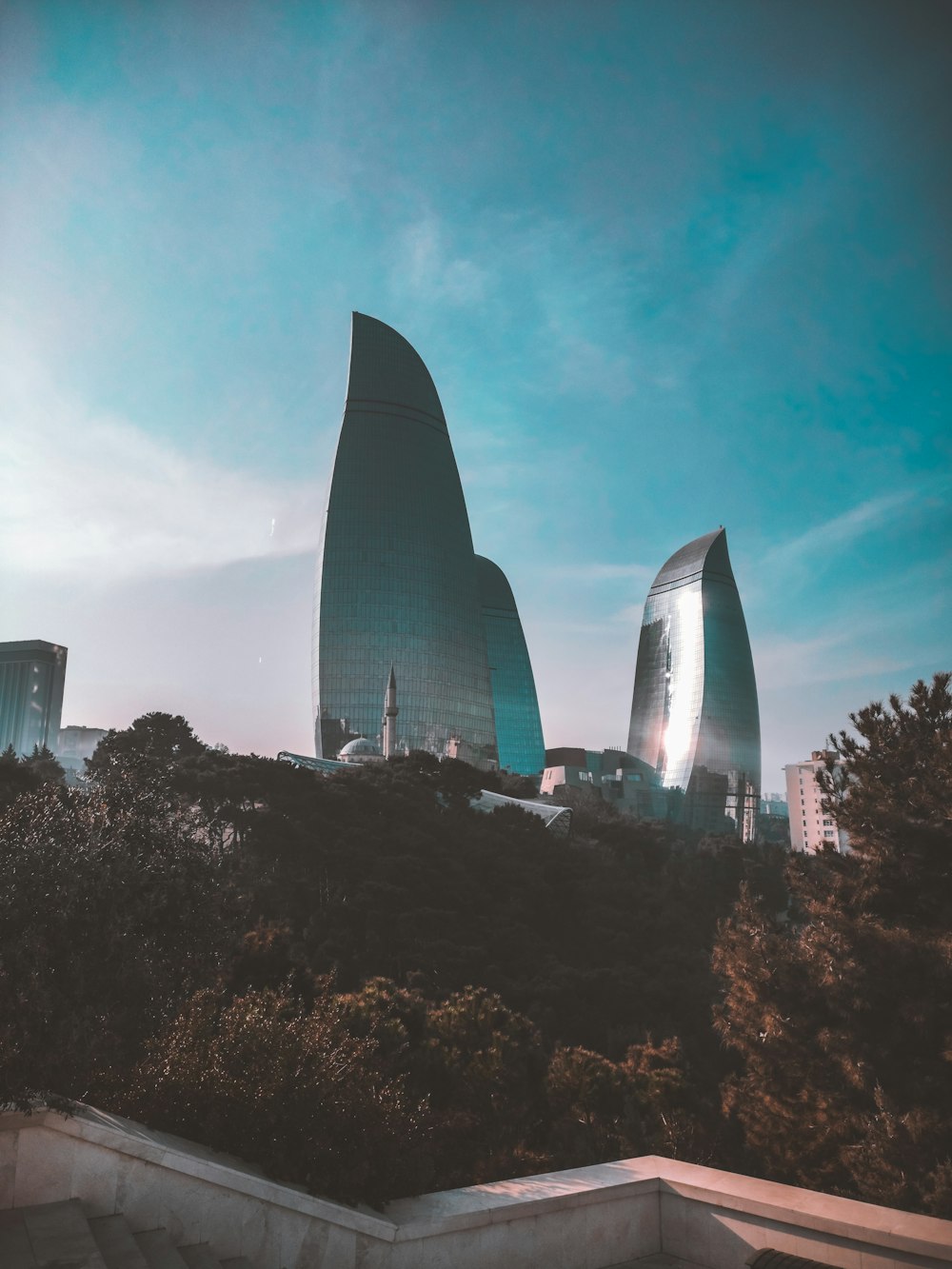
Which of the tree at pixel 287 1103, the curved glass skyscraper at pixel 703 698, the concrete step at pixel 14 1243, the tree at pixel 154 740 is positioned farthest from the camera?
the curved glass skyscraper at pixel 703 698

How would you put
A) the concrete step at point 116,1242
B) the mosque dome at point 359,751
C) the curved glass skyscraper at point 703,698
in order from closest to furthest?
the concrete step at point 116,1242, the mosque dome at point 359,751, the curved glass skyscraper at point 703,698

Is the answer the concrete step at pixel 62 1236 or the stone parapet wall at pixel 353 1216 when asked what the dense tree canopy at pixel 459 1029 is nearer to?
the stone parapet wall at pixel 353 1216

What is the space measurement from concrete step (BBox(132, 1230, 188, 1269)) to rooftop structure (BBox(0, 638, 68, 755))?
166458 mm

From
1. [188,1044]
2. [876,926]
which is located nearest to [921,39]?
[876,926]

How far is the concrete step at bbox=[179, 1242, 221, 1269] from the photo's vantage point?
5957 millimetres

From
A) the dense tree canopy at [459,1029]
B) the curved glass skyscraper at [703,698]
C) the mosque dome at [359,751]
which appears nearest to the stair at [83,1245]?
the dense tree canopy at [459,1029]

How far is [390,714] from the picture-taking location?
281 feet

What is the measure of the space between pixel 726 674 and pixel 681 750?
12548mm

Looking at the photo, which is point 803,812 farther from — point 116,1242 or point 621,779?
point 116,1242

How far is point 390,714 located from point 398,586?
508 inches

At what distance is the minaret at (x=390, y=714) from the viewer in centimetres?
8544

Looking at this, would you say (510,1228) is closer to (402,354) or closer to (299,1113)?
(299,1113)

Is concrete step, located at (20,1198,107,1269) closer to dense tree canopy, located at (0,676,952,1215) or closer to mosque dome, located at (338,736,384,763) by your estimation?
dense tree canopy, located at (0,676,952,1215)

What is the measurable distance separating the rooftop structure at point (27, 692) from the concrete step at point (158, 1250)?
16646cm
